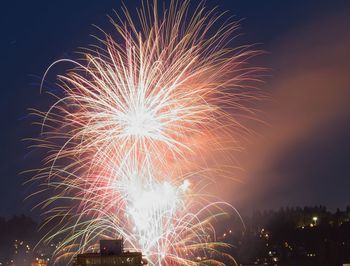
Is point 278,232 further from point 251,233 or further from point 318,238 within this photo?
point 318,238

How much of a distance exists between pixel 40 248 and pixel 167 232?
84.0 metres

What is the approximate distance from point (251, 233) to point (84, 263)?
10666 cm

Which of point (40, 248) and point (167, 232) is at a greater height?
point (40, 248)

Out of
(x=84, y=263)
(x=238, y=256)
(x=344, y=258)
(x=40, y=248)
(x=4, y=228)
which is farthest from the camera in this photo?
(x=4, y=228)

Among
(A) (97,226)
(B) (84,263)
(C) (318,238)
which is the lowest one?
(B) (84,263)

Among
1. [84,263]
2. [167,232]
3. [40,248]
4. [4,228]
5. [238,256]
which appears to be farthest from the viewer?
[4,228]

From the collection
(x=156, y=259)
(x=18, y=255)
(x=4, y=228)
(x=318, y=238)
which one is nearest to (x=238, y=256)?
(x=318, y=238)

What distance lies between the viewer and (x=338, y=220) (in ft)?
407

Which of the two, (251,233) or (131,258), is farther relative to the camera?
(251,233)

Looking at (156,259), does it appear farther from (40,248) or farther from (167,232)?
(40,248)

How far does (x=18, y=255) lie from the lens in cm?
11094

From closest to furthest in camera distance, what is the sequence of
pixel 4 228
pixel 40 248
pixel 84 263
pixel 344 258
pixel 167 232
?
pixel 84 263
pixel 167 232
pixel 344 258
pixel 40 248
pixel 4 228

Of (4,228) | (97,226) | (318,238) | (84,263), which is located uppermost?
(4,228)

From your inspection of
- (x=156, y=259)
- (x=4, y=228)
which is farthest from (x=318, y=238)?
(x=156, y=259)
